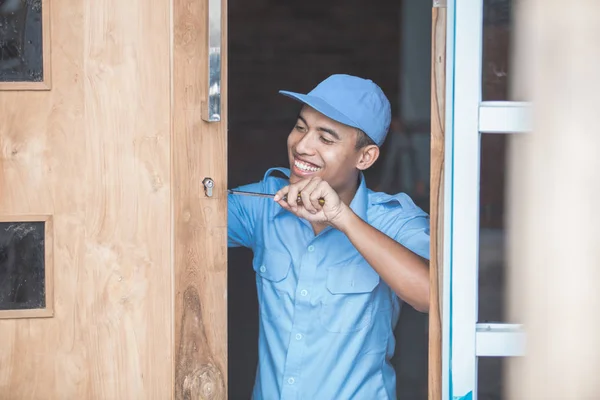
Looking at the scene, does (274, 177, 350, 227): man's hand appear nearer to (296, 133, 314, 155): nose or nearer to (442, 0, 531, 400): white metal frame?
(296, 133, 314, 155): nose

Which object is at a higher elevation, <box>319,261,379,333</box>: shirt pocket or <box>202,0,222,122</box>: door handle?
<box>202,0,222,122</box>: door handle

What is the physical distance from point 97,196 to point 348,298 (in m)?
0.77

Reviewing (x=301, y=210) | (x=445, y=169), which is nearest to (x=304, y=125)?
(x=301, y=210)

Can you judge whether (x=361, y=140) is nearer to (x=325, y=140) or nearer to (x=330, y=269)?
(x=325, y=140)

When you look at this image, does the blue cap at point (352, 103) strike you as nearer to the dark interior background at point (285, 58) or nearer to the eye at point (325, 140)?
the eye at point (325, 140)

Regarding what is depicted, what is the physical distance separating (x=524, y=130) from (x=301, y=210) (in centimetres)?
64

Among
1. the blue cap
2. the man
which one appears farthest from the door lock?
the blue cap

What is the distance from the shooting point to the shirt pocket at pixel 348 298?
238 cm

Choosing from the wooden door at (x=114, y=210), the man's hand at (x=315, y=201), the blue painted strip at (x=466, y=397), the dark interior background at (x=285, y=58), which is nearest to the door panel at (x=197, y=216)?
the wooden door at (x=114, y=210)

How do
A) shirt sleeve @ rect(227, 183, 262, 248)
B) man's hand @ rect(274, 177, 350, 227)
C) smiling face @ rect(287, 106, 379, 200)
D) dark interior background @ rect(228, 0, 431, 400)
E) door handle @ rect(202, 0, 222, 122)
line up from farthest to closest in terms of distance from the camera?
dark interior background @ rect(228, 0, 431, 400) < shirt sleeve @ rect(227, 183, 262, 248) < smiling face @ rect(287, 106, 379, 200) < man's hand @ rect(274, 177, 350, 227) < door handle @ rect(202, 0, 222, 122)

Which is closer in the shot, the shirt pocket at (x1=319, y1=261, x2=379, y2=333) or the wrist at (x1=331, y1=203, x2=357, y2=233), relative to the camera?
the wrist at (x1=331, y1=203, x2=357, y2=233)

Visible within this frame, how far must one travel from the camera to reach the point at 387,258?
2.21 meters

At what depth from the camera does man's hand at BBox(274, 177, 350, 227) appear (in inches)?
85.7

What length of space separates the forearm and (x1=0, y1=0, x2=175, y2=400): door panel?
1.56 ft
